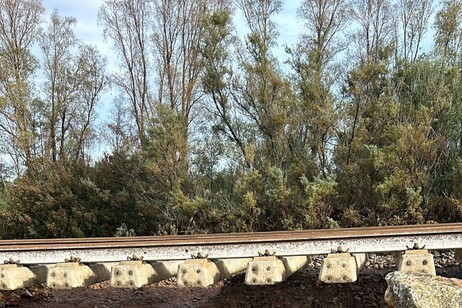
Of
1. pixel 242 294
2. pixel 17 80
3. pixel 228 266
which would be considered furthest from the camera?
pixel 17 80

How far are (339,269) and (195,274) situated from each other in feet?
→ 5.47

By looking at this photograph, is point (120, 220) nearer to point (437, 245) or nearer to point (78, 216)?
point (78, 216)

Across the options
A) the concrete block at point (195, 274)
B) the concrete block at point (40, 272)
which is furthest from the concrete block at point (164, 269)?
the concrete block at point (40, 272)

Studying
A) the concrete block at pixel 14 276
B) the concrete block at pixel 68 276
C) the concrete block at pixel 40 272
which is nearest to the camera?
the concrete block at pixel 68 276

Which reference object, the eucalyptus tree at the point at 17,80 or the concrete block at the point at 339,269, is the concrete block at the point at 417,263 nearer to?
the concrete block at the point at 339,269

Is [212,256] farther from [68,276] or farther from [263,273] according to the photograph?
[68,276]

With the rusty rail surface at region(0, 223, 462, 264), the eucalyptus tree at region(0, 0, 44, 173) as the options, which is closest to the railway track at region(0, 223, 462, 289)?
the rusty rail surface at region(0, 223, 462, 264)

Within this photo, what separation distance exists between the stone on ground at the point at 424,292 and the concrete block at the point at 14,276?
4773mm

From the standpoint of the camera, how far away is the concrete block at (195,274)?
5816mm

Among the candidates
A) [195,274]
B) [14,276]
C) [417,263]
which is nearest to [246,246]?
[195,274]

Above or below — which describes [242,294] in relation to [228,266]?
below

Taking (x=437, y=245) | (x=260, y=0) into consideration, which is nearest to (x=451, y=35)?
(x=260, y=0)

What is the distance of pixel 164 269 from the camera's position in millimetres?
6707

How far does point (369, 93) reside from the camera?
13617 mm
